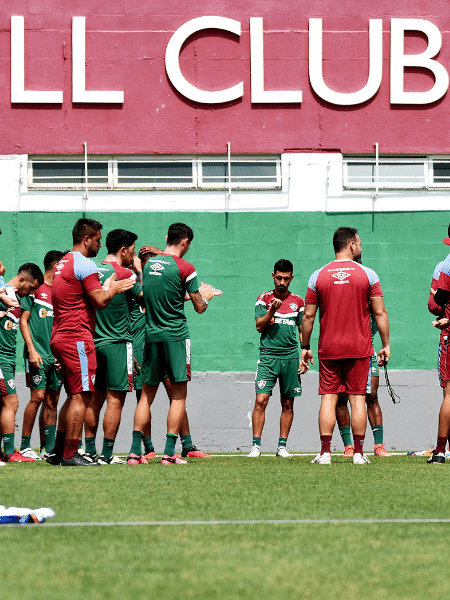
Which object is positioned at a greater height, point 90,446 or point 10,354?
point 10,354

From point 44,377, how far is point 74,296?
89.3 inches

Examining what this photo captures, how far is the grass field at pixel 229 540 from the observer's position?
347 cm

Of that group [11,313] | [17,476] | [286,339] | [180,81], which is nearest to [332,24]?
[180,81]

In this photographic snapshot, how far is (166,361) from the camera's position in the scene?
8641 millimetres

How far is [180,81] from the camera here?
14.3m

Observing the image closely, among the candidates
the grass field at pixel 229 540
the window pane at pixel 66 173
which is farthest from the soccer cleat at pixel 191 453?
the window pane at pixel 66 173

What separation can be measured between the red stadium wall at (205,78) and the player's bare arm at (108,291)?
6648 mm

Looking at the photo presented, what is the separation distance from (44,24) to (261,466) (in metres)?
8.71

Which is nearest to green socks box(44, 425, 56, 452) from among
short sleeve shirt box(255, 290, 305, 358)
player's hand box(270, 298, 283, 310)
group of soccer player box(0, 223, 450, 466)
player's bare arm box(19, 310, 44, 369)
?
group of soccer player box(0, 223, 450, 466)

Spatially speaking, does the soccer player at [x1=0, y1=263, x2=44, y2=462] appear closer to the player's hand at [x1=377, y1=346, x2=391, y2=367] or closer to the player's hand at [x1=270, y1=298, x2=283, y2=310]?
the player's hand at [x1=270, y1=298, x2=283, y2=310]

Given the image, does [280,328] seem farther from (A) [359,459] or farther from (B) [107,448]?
(B) [107,448]

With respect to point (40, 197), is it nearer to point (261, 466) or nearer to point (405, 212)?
point (405, 212)

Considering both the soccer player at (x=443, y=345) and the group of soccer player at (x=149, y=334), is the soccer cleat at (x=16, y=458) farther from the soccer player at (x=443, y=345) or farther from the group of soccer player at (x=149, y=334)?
the soccer player at (x=443, y=345)

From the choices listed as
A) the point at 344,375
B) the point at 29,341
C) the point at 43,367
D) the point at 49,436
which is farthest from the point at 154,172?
the point at 344,375
